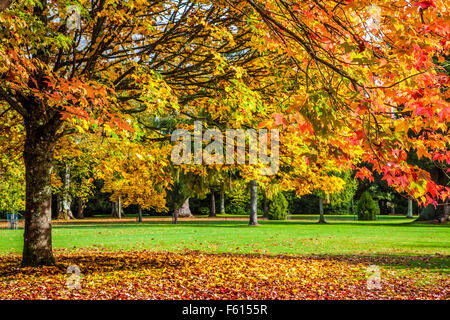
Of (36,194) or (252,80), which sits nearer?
(36,194)

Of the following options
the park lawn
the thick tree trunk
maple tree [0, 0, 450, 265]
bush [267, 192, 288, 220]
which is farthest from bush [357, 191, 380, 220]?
the thick tree trunk

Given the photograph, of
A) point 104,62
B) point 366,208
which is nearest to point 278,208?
point 366,208

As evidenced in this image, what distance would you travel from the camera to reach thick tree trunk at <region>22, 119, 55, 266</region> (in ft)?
25.5

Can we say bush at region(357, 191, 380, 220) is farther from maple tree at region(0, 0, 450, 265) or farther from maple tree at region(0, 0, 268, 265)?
maple tree at region(0, 0, 268, 265)

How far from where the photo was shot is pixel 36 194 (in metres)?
7.77

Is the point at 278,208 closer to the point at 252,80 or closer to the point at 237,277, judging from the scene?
the point at 252,80

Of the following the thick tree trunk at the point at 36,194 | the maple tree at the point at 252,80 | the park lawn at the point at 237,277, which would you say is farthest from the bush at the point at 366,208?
the thick tree trunk at the point at 36,194

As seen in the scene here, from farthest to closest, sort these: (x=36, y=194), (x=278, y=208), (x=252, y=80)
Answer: (x=278, y=208), (x=252, y=80), (x=36, y=194)

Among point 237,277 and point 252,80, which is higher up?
point 252,80

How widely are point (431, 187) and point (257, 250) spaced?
30.3 ft

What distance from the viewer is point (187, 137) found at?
27.0 ft
